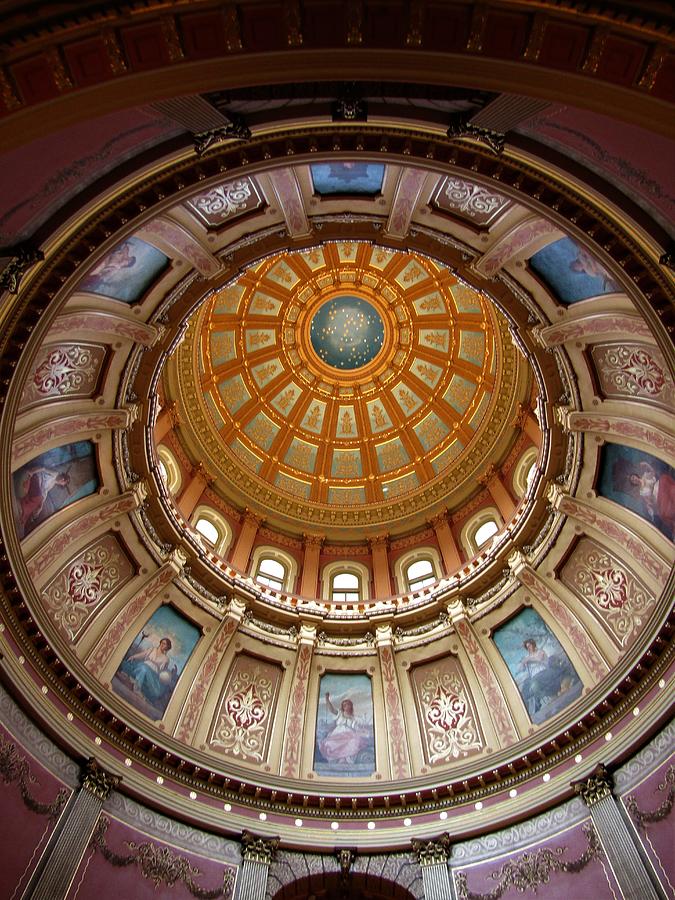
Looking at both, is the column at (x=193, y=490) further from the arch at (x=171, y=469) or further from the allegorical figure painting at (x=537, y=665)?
the allegorical figure painting at (x=537, y=665)

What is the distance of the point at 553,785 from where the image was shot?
54.0 feet

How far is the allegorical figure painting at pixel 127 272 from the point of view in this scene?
14.9m

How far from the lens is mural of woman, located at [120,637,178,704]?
19.1 m

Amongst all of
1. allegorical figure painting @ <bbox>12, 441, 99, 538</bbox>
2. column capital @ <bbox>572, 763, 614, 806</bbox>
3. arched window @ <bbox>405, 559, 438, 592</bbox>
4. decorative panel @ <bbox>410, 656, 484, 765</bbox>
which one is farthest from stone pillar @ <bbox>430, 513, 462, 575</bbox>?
allegorical figure painting @ <bbox>12, 441, 99, 538</bbox>

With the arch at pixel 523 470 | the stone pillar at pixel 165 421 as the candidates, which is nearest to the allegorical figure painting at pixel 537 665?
the arch at pixel 523 470

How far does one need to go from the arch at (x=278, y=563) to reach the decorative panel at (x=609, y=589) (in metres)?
10.7

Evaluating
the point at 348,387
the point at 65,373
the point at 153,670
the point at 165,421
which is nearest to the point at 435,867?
the point at 153,670

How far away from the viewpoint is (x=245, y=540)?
25.9 meters

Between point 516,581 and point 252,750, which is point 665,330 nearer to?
point 516,581

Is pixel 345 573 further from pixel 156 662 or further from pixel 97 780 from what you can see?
pixel 97 780

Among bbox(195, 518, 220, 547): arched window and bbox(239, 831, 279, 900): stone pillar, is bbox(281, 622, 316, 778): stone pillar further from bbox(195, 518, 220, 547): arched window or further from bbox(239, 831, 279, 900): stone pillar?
bbox(195, 518, 220, 547): arched window

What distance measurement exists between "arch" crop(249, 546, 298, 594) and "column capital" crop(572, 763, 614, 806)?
1256 centimetres

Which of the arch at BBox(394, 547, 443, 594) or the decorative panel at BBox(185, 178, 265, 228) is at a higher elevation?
the arch at BBox(394, 547, 443, 594)

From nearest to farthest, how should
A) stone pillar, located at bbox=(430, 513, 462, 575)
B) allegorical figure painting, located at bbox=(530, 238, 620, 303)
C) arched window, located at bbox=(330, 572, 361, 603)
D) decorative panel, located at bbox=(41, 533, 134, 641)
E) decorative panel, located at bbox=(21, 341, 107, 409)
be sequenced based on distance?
allegorical figure painting, located at bbox=(530, 238, 620, 303) → decorative panel, located at bbox=(21, 341, 107, 409) → decorative panel, located at bbox=(41, 533, 134, 641) → stone pillar, located at bbox=(430, 513, 462, 575) → arched window, located at bbox=(330, 572, 361, 603)
